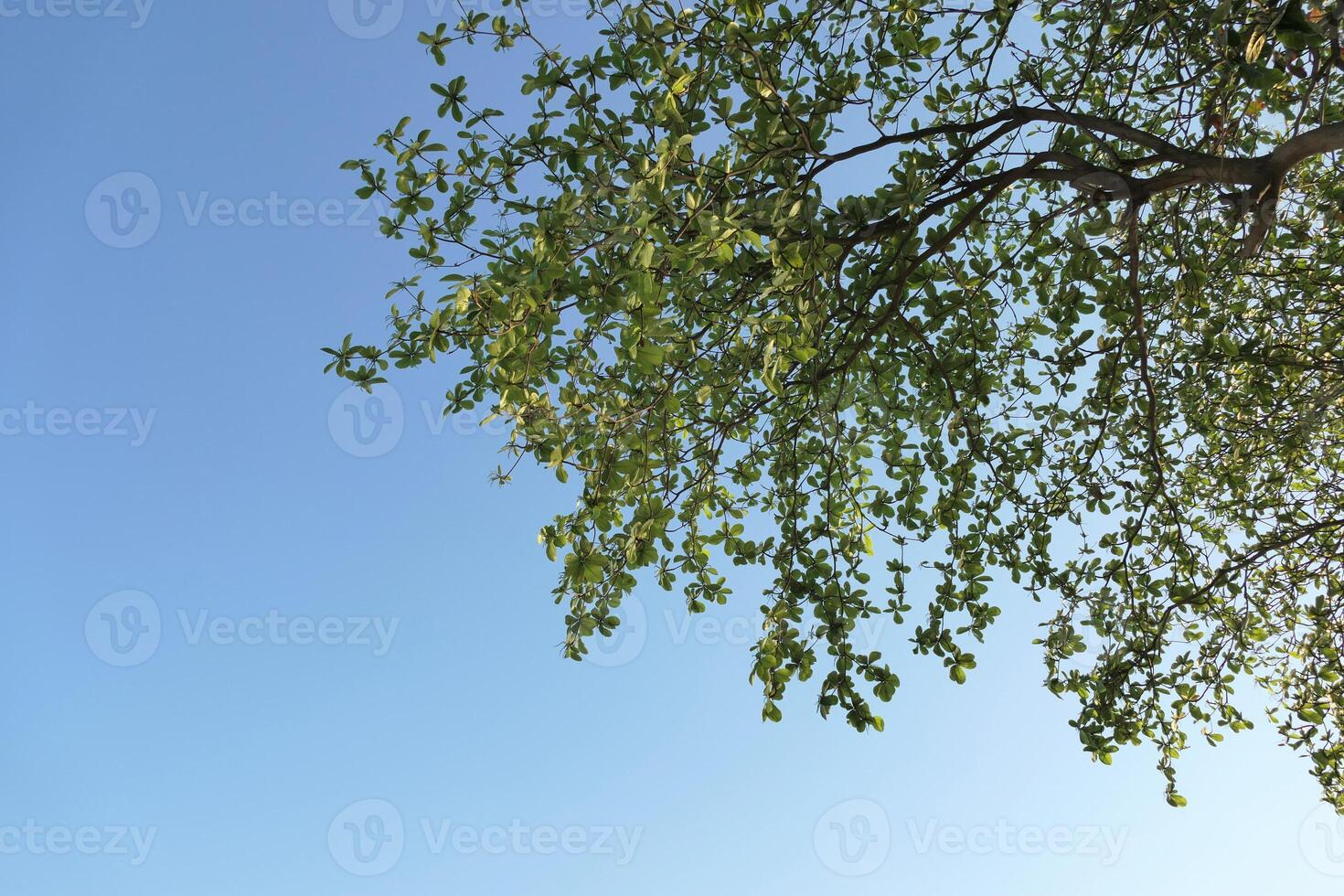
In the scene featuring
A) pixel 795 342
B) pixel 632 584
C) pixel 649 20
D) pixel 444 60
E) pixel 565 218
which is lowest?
pixel 632 584

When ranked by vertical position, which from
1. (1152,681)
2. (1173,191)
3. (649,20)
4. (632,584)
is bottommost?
(1152,681)

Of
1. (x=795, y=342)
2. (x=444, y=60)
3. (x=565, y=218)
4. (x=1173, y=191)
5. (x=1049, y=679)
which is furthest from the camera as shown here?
(x=1173, y=191)

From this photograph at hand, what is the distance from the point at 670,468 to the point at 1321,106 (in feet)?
11.4

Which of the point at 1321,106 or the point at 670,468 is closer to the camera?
the point at 1321,106

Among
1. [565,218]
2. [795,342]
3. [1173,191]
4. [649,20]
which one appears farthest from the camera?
[1173,191]

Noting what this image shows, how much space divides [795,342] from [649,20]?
1719 millimetres

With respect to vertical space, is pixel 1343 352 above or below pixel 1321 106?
above

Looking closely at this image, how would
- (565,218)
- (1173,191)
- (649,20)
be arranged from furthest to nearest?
(1173,191)
(649,20)
(565,218)

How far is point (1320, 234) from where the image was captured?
7836mm

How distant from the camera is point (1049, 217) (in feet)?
19.0

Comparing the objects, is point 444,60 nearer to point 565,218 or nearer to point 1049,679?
→ point 565,218

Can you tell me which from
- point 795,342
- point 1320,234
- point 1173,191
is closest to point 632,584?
point 795,342

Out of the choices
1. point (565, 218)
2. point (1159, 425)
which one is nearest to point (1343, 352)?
point (1159, 425)

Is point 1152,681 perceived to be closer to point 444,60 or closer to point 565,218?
point 565,218
